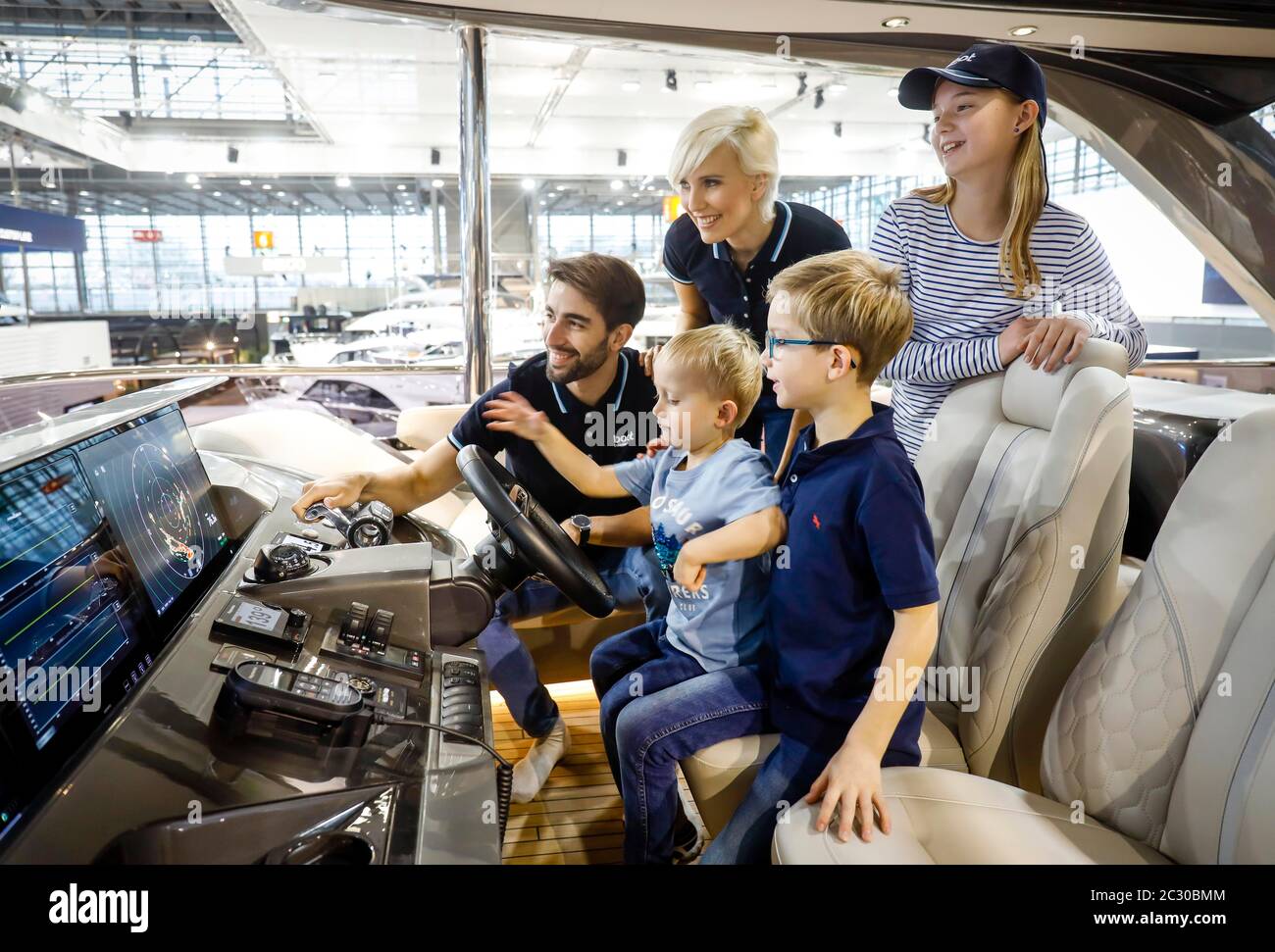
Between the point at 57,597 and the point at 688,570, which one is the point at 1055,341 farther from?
the point at 57,597

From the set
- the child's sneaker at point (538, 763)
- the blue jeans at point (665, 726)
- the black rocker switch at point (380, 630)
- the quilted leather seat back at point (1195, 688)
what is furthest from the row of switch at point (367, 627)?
the quilted leather seat back at point (1195, 688)

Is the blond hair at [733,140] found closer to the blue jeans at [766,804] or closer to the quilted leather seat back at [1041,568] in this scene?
the quilted leather seat back at [1041,568]

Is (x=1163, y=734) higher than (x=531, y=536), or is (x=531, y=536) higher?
(x=531, y=536)

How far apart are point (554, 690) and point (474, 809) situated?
63.2 inches

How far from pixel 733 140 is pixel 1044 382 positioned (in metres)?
0.75

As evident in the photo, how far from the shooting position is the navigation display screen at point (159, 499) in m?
1.00

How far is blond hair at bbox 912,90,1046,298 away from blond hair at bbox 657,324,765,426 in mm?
591

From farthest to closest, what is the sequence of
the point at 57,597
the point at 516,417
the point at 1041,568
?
the point at 516,417, the point at 1041,568, the point at 57,597

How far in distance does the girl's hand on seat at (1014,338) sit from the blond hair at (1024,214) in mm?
104

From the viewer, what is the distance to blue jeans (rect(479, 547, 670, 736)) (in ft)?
5.66

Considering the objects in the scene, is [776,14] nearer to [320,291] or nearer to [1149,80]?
[1149,80]

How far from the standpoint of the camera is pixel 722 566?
1.31m

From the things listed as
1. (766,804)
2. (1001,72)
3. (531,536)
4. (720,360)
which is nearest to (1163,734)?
(766,804)
